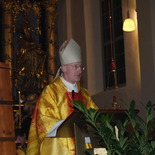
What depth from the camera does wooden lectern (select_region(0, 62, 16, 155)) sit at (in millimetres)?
3516

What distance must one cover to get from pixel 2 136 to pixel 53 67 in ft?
28.9

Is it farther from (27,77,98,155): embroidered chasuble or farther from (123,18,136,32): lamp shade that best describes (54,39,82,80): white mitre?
(123,18,136,32): lamp shade

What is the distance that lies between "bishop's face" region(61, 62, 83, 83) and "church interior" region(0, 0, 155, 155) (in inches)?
219

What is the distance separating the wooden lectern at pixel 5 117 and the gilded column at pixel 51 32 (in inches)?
337

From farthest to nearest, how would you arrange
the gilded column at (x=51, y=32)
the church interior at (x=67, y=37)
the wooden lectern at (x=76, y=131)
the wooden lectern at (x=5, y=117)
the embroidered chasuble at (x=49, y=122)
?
the gilded column at (x=51, y=32)
the church interior at (x=67, y=37)
the embroidered chasuble at (x=49, y=122)
the wooden lectern at (x=5, y=117)
the wooden lectern at (x=76, y=131)

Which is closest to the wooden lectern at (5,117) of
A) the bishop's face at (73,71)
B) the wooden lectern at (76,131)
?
the wooden lectern at (76,131)

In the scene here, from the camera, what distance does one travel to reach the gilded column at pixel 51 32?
12312mm

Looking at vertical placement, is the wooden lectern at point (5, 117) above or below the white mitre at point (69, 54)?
below

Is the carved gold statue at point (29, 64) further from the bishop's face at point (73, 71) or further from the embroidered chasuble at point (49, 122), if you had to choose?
the embroidered chasuble at point (49, 122)

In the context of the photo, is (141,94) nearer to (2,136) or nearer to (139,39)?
(139,39)

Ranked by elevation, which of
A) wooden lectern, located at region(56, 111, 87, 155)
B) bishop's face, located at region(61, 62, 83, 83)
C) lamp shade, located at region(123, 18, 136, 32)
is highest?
lamp shade, located at region(123, 18, 136, 32)

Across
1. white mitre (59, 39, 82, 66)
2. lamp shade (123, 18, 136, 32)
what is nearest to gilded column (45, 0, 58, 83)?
lamp shade (123, 18, 136, 32)

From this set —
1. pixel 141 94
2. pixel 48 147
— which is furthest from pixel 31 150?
pixel 141 94

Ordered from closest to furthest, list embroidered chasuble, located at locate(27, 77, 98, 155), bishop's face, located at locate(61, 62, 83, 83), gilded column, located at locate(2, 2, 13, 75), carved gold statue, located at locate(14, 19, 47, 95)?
embroidered chasuble, located at locate(27, 77, 98, 155) < bishop's face, located at locate(61, 62, 83, 83) < gilded column, located at locate(2, 2, 13, 75) < carved gold statue, located at locate(14, 19, 47, 95)
